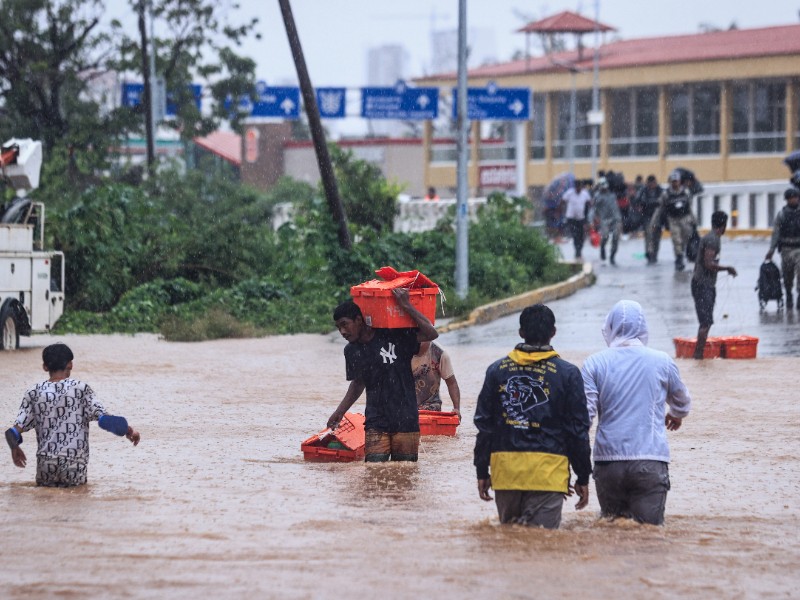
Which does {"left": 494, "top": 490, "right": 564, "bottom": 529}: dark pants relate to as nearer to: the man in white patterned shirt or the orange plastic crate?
the orange plastic crate

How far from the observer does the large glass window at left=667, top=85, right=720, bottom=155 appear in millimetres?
59219

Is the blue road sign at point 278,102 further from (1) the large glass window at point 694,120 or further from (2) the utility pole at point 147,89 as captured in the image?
(2) the utility pole at point 147,89

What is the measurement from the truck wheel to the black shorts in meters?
8.68

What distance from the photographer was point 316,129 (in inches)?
1011

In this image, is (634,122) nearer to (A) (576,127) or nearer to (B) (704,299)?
(A) (576,127)

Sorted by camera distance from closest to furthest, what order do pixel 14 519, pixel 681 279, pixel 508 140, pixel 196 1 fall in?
1. pixel 14 519
2. pixel 681 279
3. pixel 196 1
4. pixel 508 140

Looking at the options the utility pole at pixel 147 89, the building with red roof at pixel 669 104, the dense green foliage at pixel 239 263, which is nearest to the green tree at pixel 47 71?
the utility pole at pixel 147 89

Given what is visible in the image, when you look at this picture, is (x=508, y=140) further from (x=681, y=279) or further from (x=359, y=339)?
(x=359, y=339)

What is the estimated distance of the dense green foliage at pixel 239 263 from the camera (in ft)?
78.1

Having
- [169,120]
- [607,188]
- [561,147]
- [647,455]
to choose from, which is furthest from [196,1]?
[647,455]

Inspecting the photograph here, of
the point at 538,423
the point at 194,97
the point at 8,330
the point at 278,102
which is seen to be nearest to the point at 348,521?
the point at 538,423

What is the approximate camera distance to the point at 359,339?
360 inches

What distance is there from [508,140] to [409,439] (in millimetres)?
63031

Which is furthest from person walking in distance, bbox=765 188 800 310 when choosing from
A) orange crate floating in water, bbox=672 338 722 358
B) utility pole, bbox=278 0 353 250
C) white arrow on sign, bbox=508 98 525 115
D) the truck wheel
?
white arrow on sign, bbox=508 98 525 115
